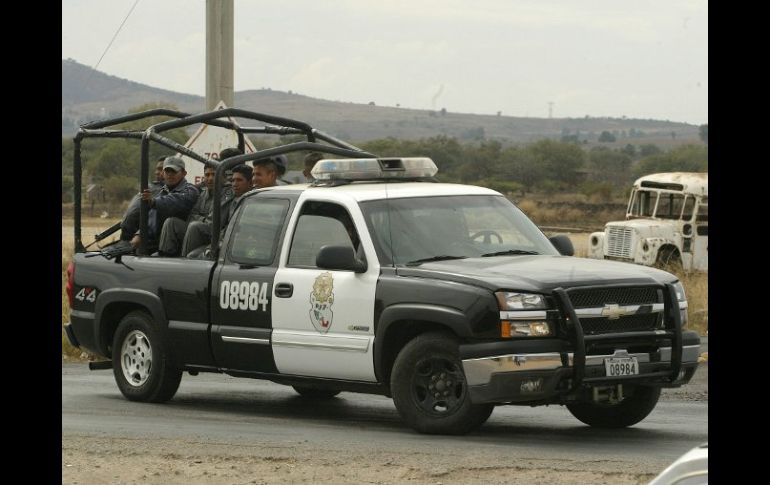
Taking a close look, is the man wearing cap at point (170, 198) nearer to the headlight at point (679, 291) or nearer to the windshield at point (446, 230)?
the windshield at point (446, 230)

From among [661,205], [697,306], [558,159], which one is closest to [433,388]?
[697,306]

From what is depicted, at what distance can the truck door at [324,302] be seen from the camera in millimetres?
10562

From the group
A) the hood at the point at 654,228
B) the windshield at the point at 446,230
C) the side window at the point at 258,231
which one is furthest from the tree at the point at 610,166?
the side window at the point at 258,231

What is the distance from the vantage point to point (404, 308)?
10.2m

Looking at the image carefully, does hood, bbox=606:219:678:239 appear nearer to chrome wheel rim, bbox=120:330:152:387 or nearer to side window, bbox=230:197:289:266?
chrome wheel rim, bbox=120:330:152:387

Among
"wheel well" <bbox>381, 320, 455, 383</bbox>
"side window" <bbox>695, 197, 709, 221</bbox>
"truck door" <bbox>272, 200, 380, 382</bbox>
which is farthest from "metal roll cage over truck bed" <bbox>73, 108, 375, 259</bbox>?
"side window" <bbox>695, 197, 709, 221</bbox>

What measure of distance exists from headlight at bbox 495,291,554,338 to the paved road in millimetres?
725

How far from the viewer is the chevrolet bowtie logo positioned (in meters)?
9.88

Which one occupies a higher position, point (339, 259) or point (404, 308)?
point (339, 259)

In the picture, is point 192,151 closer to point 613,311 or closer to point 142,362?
point 142,362

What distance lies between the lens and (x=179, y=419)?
11406mm

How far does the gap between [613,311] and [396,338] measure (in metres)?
1.52

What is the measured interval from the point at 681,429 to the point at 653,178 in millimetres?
22253
